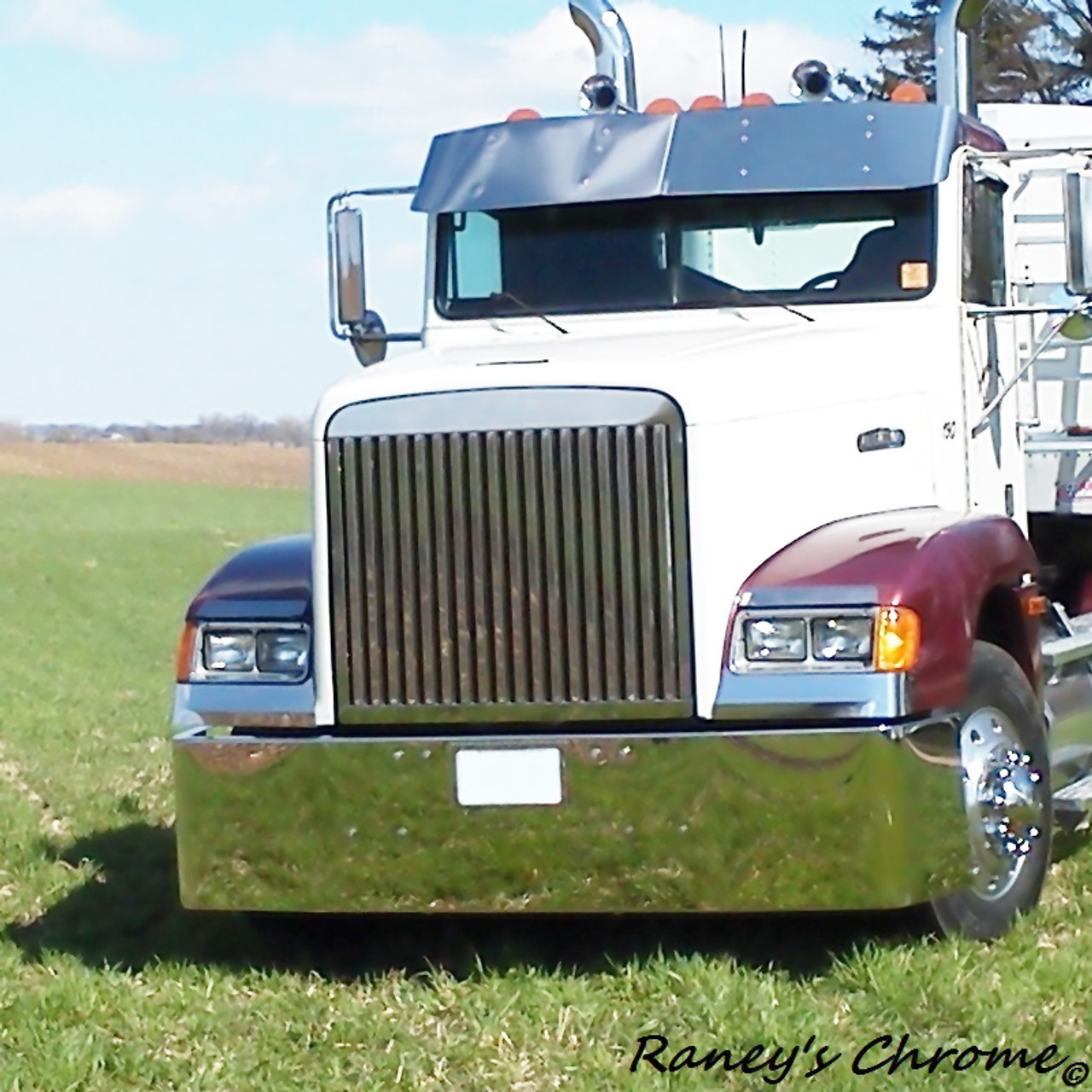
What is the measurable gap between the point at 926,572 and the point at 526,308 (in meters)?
2.28

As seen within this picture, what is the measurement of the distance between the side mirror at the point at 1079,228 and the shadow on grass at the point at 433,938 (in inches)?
87.2

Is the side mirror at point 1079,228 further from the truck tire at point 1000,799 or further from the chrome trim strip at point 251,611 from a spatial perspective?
the chrome trim strip at point 251,611

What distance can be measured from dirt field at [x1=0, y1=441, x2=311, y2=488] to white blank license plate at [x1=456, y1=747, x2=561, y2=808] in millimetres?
62687

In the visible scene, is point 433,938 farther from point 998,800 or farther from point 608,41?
point 608,41

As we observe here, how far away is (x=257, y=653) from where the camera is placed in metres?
7.07

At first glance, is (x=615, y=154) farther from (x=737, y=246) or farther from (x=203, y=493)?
(x=203, y=493)

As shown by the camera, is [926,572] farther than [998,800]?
No

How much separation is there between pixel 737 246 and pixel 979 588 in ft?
6.02

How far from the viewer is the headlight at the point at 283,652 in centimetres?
702

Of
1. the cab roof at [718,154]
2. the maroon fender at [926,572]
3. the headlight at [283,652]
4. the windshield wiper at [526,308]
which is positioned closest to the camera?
the maroon fender at [926,572]

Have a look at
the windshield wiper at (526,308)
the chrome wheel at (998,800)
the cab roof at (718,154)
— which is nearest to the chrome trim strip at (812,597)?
the chrome wheel at (998,800)

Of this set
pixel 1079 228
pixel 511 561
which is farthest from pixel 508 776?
pixel 1079 228

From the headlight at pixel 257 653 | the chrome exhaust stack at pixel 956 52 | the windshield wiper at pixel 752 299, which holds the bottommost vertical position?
the headlight at pixel 257 653

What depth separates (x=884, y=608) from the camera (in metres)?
6.54
